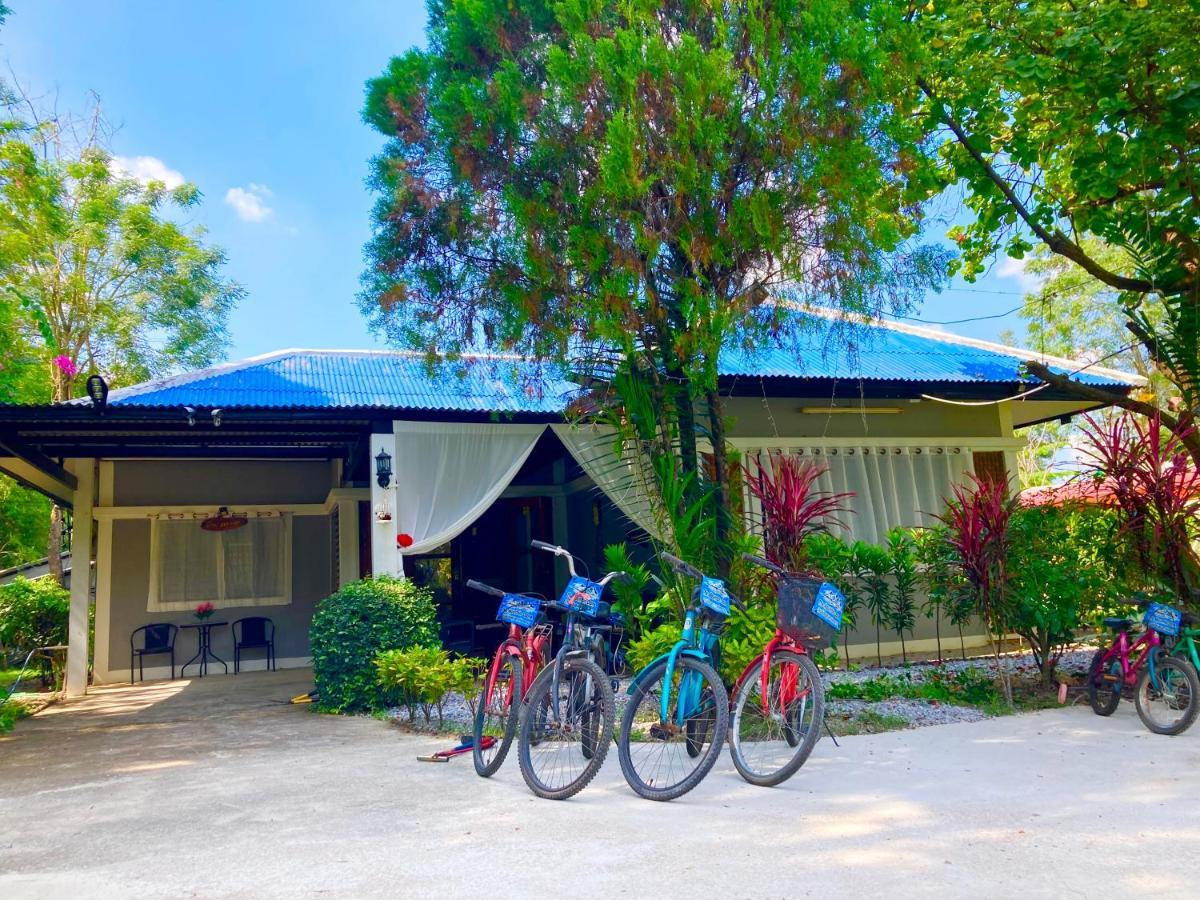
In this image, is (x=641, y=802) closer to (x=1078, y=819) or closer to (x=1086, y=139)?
(x=1078, y=819)

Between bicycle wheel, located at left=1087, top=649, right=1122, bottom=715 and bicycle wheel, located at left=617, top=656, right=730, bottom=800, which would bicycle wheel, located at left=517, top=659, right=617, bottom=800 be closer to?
bicycle wheel, located at left=617, top=656, right=730, bottom=800

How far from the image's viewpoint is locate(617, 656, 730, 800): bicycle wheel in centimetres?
382

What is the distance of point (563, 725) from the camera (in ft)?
13.4

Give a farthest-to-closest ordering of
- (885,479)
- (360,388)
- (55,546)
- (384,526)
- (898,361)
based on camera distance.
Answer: (55,546), (898,361), (885,479), (360,388), (384,526)

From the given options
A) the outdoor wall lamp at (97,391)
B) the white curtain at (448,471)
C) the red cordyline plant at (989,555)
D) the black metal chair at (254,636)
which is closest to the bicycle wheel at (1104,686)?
the red cordyline plant at (989,555)

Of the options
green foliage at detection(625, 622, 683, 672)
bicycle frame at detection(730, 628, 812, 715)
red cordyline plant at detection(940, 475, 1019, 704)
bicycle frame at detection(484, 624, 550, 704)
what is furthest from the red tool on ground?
red cordyline plant at detection(940, 475, 1019, 704)

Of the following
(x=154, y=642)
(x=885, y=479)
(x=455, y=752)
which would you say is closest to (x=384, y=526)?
(x=455, y=752)

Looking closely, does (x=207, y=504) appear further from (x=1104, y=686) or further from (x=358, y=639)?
(x=1104, y=686)

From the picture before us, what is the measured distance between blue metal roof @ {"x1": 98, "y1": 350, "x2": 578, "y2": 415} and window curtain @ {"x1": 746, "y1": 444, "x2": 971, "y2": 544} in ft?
8.98

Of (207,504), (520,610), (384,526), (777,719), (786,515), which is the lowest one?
(777,719)

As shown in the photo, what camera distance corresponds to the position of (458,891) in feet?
9.02

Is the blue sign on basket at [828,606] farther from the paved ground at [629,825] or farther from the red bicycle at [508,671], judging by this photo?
the red bicycle at [508,671]

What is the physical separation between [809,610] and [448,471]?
16.5 ft

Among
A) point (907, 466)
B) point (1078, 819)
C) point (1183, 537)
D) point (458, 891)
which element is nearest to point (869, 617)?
point (907, 466)
